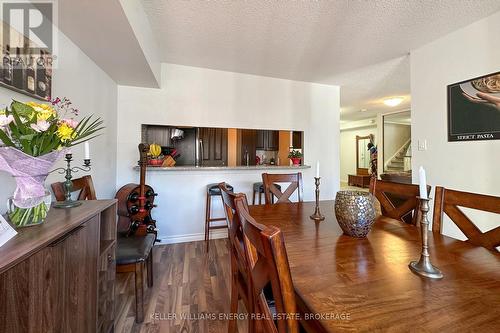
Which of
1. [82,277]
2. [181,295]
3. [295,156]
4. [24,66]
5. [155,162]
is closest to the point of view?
[82,277]

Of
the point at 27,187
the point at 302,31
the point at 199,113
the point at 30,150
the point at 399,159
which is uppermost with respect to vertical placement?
the point at 302,31

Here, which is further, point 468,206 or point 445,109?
point 445,109

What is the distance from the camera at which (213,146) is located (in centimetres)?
440

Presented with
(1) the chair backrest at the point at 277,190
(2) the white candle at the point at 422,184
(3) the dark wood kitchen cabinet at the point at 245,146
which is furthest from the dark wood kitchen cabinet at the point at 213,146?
(2) the white candle at the point at 422,184

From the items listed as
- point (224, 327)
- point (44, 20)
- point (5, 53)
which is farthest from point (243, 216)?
point (44, 20)

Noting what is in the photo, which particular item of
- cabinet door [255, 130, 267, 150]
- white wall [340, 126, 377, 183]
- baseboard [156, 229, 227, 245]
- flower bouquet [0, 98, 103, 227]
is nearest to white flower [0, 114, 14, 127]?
flower bouquet [0, 98, 103, 227]

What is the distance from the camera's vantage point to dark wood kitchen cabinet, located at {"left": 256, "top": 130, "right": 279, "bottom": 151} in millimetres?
4578

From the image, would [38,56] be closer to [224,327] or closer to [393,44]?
[224,327]

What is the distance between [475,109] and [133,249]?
3235 mm

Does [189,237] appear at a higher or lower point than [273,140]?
lower

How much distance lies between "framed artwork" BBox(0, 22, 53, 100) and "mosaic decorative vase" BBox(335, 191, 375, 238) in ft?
5.77

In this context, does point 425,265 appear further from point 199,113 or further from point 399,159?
point 399,159

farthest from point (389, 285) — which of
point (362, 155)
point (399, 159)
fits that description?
point (362, 155)

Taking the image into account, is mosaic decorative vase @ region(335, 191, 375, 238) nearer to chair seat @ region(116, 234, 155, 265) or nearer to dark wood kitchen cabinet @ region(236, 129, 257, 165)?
chair seat @ region(116, 234, 155, 265)
